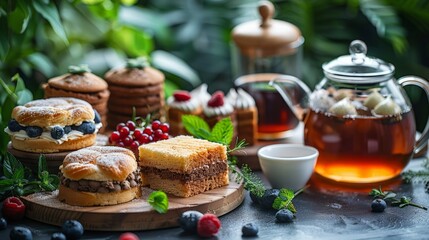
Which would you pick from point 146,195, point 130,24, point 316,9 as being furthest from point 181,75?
point 146,195

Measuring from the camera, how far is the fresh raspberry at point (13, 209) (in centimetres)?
211

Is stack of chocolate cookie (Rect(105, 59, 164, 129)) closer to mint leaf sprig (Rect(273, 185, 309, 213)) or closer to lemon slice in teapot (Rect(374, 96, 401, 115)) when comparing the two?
mint leaf sprig (Rect(273, 185, 309, 213))

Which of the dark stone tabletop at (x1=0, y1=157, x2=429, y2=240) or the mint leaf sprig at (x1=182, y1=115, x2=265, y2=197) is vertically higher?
the mint leaf sprig at (x1=182, y1=115, x2=265, y2=197)

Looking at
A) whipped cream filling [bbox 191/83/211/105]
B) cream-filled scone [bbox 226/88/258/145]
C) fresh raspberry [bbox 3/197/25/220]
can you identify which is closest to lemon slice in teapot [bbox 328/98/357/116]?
cream-filled scone [bbox 226/88/258/145]

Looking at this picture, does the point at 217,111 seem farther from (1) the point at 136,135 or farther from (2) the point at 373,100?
(2) the point at 373,100

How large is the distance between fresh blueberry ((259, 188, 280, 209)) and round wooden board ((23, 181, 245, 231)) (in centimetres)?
10

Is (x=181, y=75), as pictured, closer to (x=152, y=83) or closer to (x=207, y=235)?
(x=152, y=83)

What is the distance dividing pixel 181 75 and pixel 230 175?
1.28 m

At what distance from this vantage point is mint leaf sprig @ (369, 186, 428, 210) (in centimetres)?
222

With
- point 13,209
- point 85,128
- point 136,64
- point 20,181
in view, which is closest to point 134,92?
point 136,64

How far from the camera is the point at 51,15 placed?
2582 mm

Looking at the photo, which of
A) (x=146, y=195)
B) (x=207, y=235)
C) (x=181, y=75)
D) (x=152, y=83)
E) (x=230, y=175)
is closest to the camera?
(x=207, y=235)

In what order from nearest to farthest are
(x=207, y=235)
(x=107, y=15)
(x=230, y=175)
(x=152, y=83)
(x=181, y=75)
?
(x=207, y=235), (x=230, y=175), (x=152, y=83), (x=107, y=15), (x=181, y=75)

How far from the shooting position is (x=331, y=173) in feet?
7.94
